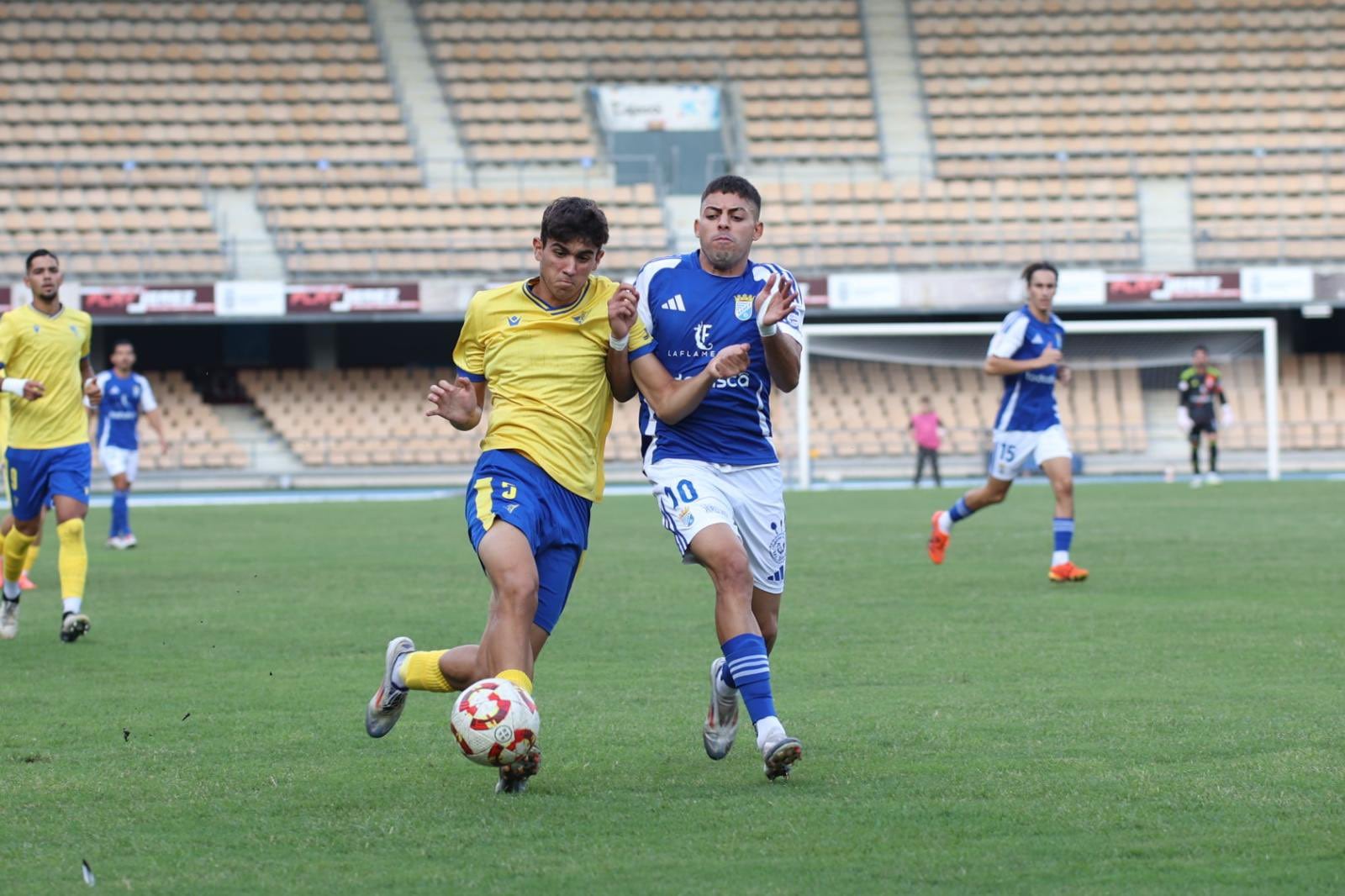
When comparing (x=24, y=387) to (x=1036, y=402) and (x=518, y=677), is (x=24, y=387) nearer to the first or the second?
(x=518, y=677)

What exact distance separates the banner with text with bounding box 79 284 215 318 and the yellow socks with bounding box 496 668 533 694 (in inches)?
1087

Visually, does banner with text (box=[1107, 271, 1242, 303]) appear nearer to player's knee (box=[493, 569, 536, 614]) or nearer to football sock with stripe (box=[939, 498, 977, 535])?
football sock with stripe (box=[939, 498, 977, 535])

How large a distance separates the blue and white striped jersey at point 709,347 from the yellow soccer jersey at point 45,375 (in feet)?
17.3

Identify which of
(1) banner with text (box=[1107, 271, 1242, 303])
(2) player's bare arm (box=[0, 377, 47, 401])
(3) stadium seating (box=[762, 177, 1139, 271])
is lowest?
(2) player's bare arm (box=[0, 377, 47, 401])

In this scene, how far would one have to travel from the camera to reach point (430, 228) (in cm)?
3422

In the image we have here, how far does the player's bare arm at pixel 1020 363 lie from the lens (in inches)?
496

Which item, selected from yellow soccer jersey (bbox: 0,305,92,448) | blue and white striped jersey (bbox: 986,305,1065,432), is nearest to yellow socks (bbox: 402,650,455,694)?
yellow soccer jersey (bbox: 0,305,92,448)

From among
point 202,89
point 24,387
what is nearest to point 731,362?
point 24,387

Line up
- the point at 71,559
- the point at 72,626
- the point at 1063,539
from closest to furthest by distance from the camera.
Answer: the point at 72,626 → the point at 71,559 → the point at 1063,539

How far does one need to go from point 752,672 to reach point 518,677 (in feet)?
2.64

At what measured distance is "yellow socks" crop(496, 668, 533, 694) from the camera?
5461 millimetres

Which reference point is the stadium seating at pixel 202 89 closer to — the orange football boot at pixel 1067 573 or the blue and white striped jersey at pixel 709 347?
the orange football boot at pixel 1067 573

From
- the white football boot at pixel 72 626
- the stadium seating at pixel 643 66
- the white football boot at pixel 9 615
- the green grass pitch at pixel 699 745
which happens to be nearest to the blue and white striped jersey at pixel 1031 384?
the green grass pitch at pixel 699 745

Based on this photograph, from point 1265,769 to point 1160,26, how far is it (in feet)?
117
